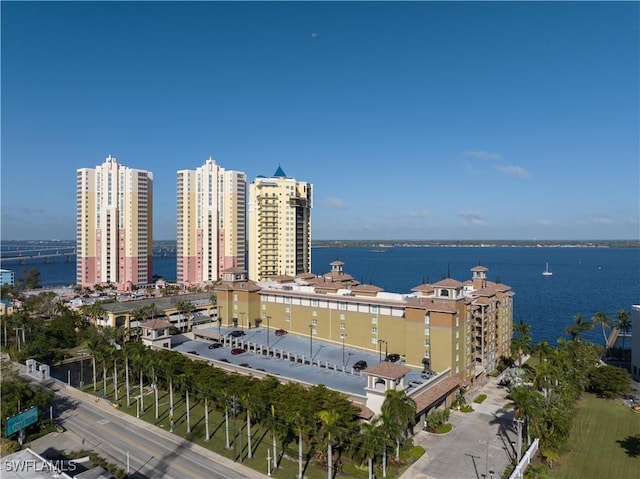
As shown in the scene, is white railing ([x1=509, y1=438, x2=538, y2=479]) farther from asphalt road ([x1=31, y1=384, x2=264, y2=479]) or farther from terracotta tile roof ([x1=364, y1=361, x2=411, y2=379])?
asphalt road ([x1=31, y1=384, x2=264, y2=479])

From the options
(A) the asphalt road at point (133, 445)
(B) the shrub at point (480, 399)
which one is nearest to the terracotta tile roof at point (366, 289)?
(B) the shrub at point (480, 399)

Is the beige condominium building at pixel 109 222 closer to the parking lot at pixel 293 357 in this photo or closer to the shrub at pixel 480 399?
the parking lot at pixel 293 357

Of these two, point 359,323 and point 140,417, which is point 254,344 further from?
point 140,417

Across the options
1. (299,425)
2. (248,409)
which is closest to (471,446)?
(299,425)

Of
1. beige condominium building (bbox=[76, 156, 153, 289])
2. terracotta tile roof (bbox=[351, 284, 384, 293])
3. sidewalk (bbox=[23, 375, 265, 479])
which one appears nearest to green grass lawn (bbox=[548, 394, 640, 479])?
sidewalk (bbox=[23, 375, 265, 479])

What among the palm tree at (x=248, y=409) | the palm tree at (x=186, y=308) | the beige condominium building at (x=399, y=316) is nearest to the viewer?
the palm tree at (x=248, y=409)

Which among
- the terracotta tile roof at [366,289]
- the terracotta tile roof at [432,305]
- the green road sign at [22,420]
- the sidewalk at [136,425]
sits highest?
the terracotta tile roof at [366,289]

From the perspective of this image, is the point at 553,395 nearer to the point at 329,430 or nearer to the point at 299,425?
the point at 329,430

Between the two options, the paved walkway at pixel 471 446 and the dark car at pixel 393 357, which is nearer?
the paved walkway at pixel 471 446
